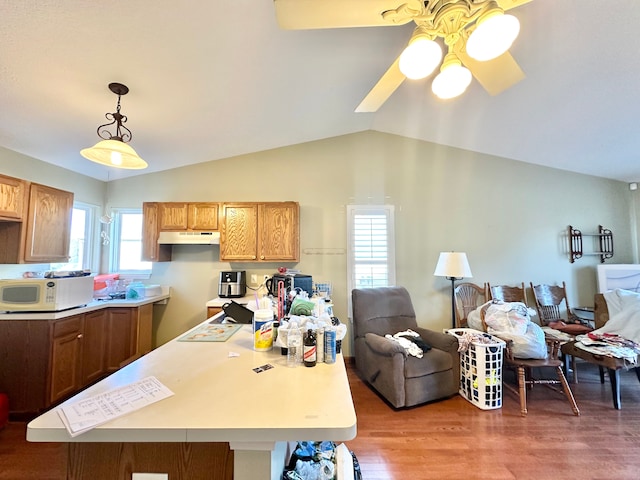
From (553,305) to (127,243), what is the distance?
230 inches

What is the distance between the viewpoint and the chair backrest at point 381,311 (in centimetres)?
309

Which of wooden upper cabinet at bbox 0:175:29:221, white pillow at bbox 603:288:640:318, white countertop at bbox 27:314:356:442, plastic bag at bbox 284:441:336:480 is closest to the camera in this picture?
white countertop at bbox 27:314:356:442

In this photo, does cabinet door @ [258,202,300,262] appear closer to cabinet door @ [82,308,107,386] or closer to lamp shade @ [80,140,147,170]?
lamp shade @ [80,140,147,170]

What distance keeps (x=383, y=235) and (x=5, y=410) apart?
4.06m

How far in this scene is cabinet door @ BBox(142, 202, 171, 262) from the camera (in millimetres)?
3457

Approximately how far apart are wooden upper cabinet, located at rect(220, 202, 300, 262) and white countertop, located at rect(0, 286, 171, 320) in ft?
3.25

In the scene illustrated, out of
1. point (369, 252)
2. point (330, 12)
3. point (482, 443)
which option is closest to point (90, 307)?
point (369, 252)

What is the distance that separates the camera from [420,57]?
127cm

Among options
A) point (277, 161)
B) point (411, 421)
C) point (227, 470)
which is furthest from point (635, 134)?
point (227, 470)

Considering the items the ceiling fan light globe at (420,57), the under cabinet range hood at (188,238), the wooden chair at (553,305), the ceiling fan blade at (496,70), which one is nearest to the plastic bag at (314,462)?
the ceiling fan light globe at (420,57)

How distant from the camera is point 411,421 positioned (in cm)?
238

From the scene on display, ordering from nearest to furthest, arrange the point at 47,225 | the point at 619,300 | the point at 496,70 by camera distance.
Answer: the point at 496,70 → the point at 47,225 → the point at 619,300

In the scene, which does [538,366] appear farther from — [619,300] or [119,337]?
[119,337]

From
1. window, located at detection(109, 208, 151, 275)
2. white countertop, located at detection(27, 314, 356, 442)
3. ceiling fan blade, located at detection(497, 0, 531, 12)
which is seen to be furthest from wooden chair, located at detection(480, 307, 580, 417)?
window, located at detection(109, 208, 151, 275)
